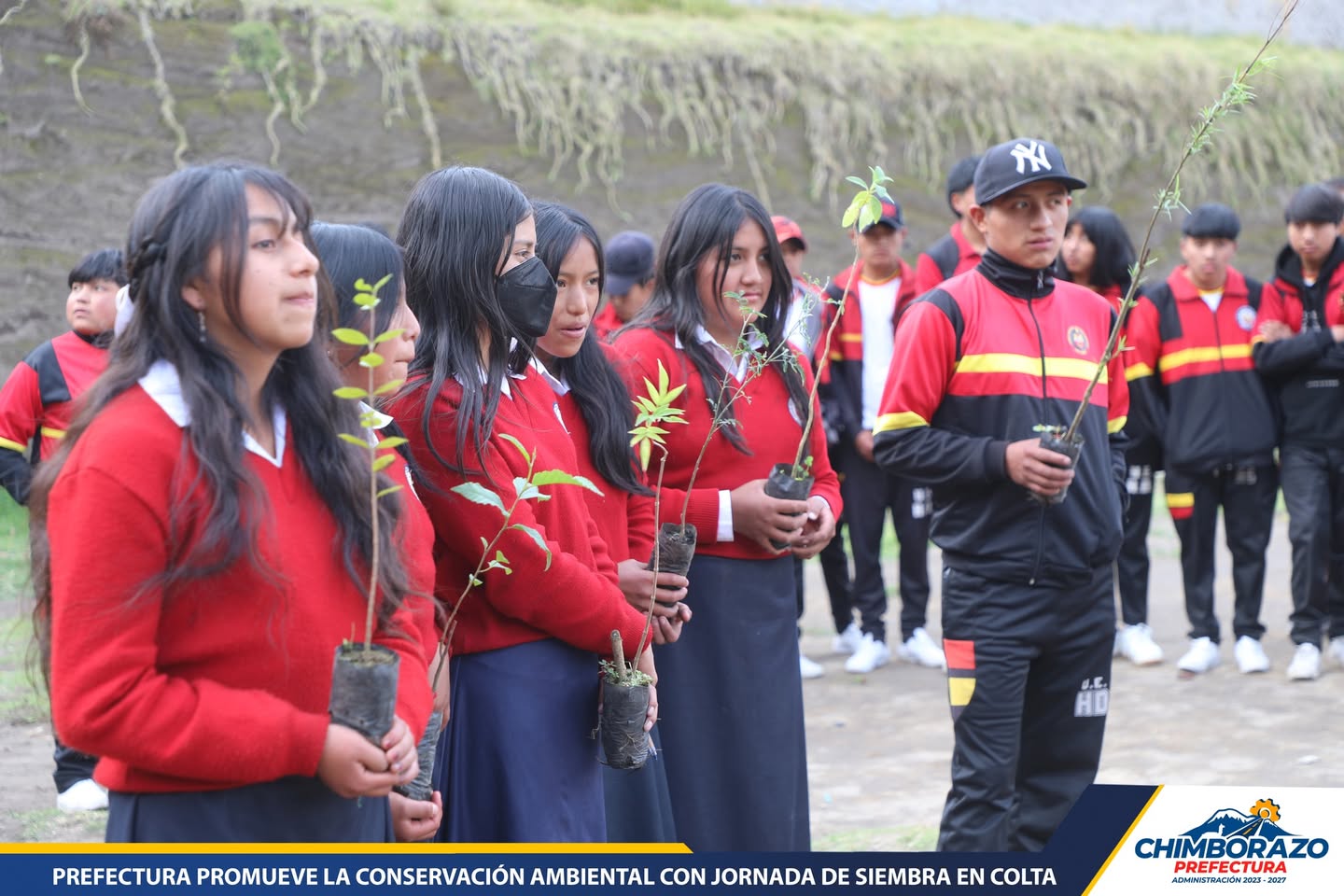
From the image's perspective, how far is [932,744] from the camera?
6059 millimetres

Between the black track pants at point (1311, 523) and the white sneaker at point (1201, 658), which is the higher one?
the black track pants at point (1311, 523)

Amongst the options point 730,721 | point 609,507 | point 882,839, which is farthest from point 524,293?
point 882,839

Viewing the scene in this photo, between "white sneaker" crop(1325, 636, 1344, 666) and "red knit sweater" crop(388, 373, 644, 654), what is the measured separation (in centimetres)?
516

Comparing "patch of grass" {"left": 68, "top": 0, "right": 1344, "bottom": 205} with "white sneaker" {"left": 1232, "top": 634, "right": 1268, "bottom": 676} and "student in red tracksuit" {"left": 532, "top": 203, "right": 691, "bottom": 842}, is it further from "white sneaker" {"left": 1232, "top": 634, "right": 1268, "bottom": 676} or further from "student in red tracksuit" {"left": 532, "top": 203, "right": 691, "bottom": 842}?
"student in red tracksuit" {"left": 532, "top": 203, "right": 691, "bottom": 842}

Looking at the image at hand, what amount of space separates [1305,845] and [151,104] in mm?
8959

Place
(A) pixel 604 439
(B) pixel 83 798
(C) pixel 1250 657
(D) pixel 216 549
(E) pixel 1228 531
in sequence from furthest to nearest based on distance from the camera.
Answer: (E) pixel 1228 531 → (C) pixel 1250 657 → (B) pixel 83 798 → (A) pixel 604 439 → (D) pixel 216 549

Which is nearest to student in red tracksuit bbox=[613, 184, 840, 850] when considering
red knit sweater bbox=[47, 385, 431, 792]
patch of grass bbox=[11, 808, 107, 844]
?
red knit sweater bbox=[47, 385, 431, 792]

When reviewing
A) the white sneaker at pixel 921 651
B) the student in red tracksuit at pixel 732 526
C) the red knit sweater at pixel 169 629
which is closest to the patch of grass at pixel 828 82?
the white sneaker at pixel 921 651

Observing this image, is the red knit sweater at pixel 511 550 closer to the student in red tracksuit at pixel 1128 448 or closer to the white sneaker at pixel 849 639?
the student in red tracksuit at pixel 1128 448

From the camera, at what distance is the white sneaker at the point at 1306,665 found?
6.74 meters

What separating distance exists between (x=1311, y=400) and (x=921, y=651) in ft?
7.40

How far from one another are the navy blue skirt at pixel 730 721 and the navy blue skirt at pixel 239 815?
1546 mm

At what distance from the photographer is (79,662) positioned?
205 centimetres

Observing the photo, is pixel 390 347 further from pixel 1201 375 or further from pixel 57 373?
pixel 1201 375
